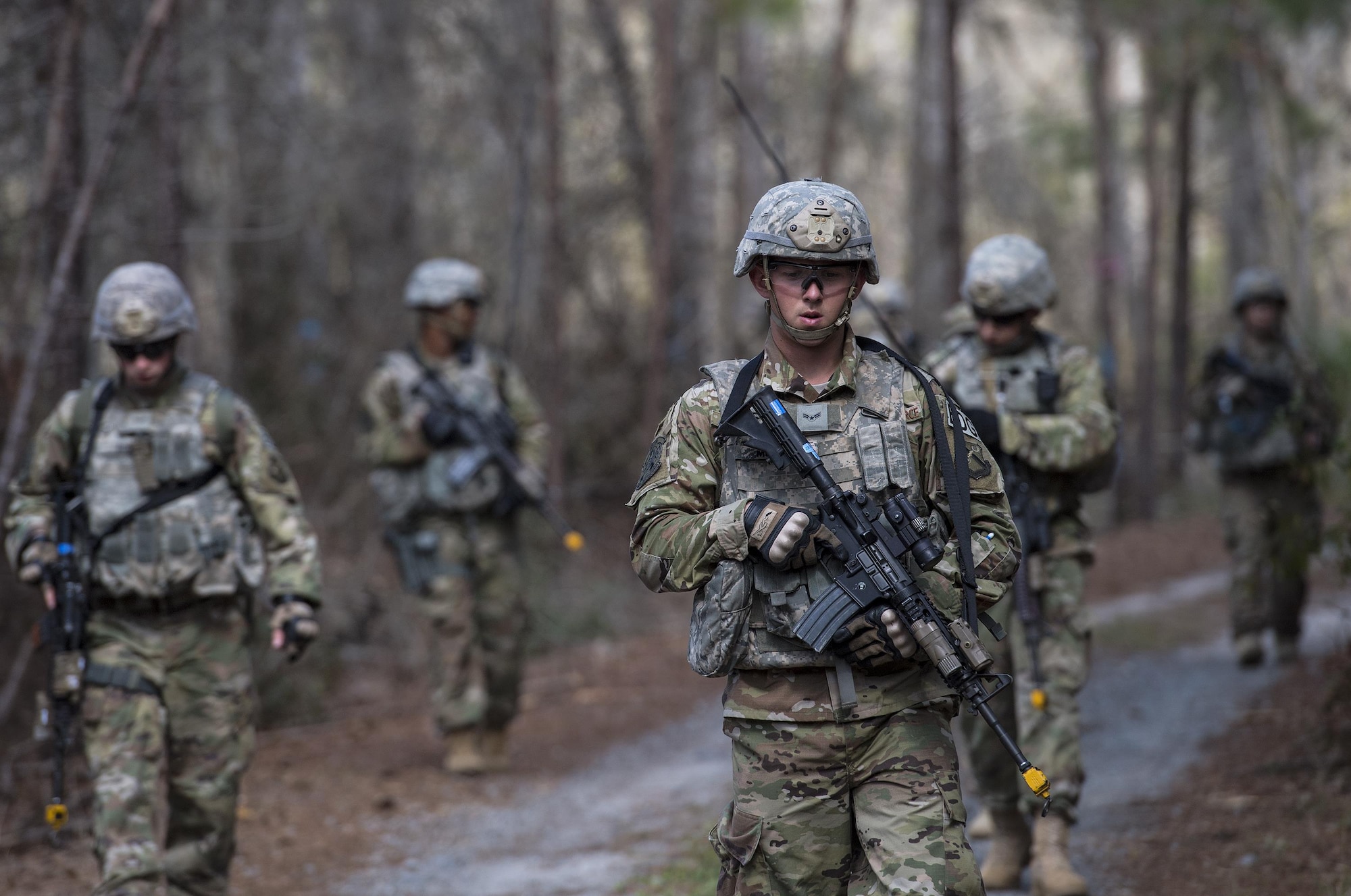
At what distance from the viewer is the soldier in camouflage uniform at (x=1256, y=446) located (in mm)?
9172

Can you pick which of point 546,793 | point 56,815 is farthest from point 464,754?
point 56,815

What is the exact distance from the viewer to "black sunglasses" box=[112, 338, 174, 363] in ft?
16.6

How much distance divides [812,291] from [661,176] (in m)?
9.36

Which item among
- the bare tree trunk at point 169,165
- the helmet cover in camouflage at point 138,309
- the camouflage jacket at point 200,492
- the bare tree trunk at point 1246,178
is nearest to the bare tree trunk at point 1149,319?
the bare tree trunk at point 1246,178

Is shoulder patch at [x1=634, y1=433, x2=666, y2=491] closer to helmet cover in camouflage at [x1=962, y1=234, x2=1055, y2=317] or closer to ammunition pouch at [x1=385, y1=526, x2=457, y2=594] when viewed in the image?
helmet cover in camouflage at [x1=962, y1=234, x2=1055, y2=317]

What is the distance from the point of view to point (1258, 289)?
920 cm

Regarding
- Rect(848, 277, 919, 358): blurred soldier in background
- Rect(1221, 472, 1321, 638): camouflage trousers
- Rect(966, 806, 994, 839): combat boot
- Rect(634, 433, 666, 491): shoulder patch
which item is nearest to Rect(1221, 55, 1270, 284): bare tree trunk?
Rect(1221, 472, 1321, 638): camouflage trousers

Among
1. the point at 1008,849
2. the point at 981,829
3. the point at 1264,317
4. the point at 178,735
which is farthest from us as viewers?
the point at 1264,317

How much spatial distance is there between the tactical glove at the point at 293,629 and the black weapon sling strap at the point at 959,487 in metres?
2.05

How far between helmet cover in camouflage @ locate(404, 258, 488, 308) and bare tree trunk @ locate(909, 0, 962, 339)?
4.69 m

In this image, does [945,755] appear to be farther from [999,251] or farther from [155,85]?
[155,85]

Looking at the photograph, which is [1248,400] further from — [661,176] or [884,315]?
[661,176]

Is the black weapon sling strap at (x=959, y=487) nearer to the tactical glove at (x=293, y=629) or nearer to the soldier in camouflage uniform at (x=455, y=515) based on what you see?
the tactical glove at (x=293, y=629)

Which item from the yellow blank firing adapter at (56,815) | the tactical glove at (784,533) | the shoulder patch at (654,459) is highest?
the shoulder patch at (654,459)
